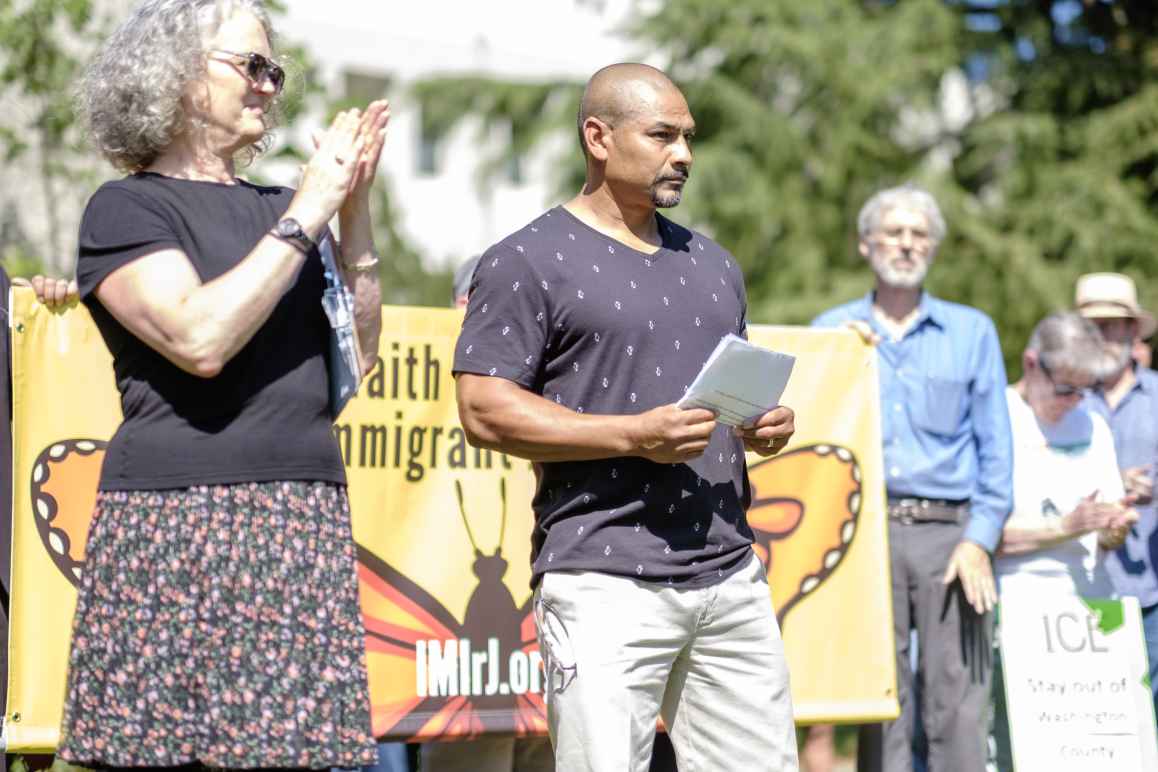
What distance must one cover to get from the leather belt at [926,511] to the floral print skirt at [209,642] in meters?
3.12

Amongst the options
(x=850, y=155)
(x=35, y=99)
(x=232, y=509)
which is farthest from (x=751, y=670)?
(x=850, y=155)

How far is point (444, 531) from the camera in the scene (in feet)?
16.2

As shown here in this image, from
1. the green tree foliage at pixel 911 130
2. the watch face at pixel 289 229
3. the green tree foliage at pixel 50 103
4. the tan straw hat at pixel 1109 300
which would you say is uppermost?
the green tree foliage at pixel 911 130

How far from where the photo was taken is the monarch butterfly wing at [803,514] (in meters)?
5.25

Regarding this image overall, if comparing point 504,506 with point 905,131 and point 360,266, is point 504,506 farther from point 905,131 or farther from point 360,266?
point 905,131

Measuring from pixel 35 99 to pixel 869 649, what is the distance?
5320 mm

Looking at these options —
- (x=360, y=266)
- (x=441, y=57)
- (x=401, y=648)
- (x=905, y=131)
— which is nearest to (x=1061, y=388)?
(x=401, y=648)

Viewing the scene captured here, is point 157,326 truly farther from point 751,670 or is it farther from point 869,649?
point 869,649

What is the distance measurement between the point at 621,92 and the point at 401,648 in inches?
81.7

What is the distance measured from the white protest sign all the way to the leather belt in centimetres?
37

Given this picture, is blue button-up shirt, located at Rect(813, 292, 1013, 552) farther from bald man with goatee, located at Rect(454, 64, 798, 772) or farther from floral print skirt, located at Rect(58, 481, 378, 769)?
floral print skirt, located at Rect(58, 481, 378, 769)

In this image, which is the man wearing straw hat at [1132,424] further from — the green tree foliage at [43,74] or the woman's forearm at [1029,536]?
the green tree foliage at [43,74]

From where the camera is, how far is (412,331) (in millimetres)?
4988

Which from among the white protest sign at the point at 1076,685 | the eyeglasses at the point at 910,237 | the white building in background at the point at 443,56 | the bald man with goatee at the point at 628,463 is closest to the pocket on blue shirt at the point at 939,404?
the eyeglasses at the point at 910,237
